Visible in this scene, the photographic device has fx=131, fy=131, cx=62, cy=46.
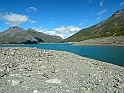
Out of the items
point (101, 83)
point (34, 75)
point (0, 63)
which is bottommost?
point (101, 83)

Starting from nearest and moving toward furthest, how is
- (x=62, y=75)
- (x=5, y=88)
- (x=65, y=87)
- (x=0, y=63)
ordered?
(x=5, y=88), (x=65, y=87), (x=62, y=75), (x=0, y=63)

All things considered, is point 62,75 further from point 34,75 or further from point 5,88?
point 5,88

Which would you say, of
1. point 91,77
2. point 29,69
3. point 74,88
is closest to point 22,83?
point 29,69

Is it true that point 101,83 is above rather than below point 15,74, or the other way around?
below

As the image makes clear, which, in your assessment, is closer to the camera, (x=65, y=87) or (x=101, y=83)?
(x=65, y=87)

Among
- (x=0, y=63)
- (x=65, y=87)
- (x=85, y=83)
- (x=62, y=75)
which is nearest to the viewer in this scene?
(x=65, y=87)

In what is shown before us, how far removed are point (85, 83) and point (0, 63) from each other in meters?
9.71

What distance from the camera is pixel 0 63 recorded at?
14930 mm

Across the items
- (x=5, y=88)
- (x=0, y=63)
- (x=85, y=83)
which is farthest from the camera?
(x=0, y=63)

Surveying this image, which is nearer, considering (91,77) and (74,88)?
(74,88)

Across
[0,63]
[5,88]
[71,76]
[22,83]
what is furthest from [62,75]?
[0,63]

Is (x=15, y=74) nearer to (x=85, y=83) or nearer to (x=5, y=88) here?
(x=5, y=88)

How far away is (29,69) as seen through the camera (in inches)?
555

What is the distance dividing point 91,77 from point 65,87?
4315 mm
